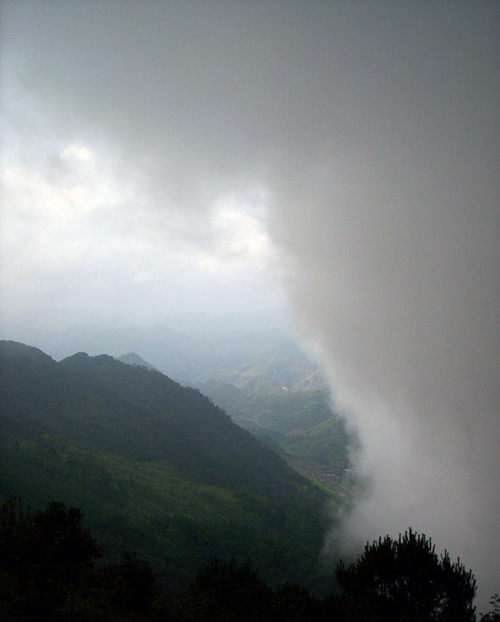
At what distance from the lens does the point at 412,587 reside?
30.1 meters

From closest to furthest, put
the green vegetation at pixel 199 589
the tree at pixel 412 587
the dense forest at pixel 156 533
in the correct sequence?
1. the green vegetation at pixel 199 589
2. the dense forest at pixel 156 533
3. the tree at pixel 412 587

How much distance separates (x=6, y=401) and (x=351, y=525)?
190726 millimetres

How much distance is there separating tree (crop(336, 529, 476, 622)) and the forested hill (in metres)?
67.6

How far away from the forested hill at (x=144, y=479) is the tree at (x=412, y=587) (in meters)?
67.6

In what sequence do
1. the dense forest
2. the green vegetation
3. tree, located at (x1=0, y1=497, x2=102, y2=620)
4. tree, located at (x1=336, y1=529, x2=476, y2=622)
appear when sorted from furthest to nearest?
tree, located at (x1=336, y1=529, x2=476, y2=622) < the dense forest < the green vegetation < tree, located at (x1=0, y1=497, x2=102, y2=620)

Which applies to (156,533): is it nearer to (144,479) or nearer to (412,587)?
(144,479)

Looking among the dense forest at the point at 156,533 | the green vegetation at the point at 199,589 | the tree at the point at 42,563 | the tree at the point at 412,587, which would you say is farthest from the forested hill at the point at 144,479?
the tree at the point at 412,587

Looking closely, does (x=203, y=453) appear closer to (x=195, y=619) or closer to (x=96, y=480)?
(x=96, y=480)

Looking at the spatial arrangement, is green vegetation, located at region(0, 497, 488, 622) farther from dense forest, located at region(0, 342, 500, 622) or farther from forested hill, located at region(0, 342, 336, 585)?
forested hill, located at region(0, 342, 336, 585)

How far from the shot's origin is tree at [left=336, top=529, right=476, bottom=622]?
2927 centimetres

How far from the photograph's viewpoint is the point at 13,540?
84.7 ft

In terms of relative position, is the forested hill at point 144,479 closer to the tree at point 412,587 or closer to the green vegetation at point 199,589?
the green vegetation at point 199,589

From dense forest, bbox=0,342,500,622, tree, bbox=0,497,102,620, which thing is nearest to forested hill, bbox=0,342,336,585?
dense forest, bbox=0,342,500,622

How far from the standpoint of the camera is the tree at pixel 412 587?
29266 millimetres
